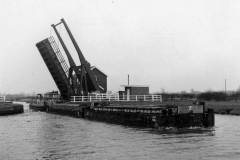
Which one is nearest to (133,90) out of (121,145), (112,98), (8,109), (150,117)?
(112,98)

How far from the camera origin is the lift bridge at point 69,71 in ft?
135

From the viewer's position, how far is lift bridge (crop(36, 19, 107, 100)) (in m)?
41.2

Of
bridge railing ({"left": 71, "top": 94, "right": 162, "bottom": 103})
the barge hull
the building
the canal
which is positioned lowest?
the canal

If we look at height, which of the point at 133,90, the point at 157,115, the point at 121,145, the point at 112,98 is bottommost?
the point at 121,145

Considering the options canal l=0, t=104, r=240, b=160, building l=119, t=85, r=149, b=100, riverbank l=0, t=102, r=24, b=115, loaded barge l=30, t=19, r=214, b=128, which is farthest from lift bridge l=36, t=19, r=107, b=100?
canal l=0, t=104, r=240, b=160

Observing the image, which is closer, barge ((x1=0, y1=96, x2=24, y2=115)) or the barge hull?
the barge hull

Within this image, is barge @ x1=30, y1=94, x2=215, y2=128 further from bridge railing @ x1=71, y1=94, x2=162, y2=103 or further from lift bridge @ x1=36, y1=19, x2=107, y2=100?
lift bridge @ x1=36, y1=19, x2=107, y2=100

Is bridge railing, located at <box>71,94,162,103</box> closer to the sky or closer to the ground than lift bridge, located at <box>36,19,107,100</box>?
closer to the ground

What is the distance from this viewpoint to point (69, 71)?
43250 mm

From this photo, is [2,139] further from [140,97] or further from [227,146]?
[140,97]

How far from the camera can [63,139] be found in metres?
21.4

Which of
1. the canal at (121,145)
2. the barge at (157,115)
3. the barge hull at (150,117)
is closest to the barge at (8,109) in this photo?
the barge at (157,115)

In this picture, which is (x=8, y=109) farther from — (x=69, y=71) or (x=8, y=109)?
(x=69, y=71)

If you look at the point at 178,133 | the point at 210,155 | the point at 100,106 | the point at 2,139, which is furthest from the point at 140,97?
the point at 210,155
